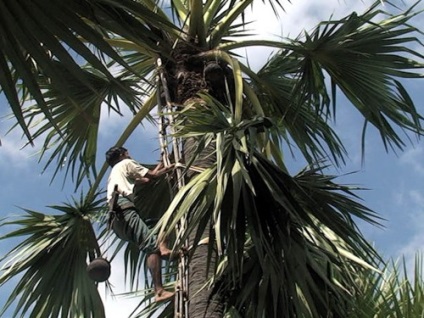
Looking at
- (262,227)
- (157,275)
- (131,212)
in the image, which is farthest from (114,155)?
(262,227)

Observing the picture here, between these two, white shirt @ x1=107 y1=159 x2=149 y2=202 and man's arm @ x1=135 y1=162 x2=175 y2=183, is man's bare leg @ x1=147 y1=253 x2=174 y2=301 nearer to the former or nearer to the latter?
man's arm @ x1=135 y1=162 x2=175 y2=183

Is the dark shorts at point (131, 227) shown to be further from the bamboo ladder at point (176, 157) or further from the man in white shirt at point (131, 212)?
the bamboo ladder at point (176, 157)

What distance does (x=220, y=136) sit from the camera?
666 centimetres

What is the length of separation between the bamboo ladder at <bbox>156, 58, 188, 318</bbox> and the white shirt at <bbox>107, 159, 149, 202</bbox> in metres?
0.51

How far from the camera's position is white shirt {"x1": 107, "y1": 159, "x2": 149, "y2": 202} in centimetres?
744

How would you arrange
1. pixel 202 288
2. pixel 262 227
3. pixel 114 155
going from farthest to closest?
1. pixel 114 155
2. pixel 262 227
3. pixel 202 288

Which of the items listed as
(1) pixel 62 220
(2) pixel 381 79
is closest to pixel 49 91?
(1) pixel 62 220

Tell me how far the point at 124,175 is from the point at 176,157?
2.47 ft

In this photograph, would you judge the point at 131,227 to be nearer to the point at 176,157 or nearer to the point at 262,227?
the point at 176,157

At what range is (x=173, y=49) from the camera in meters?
7.74

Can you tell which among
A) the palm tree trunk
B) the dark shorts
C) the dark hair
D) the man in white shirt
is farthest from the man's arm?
the palm tree trunk

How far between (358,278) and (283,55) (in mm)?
3021

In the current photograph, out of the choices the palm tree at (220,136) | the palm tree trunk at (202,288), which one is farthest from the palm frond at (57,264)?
the palm tree trunk at (202,288)

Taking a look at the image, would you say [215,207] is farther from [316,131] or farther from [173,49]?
[316,131]
